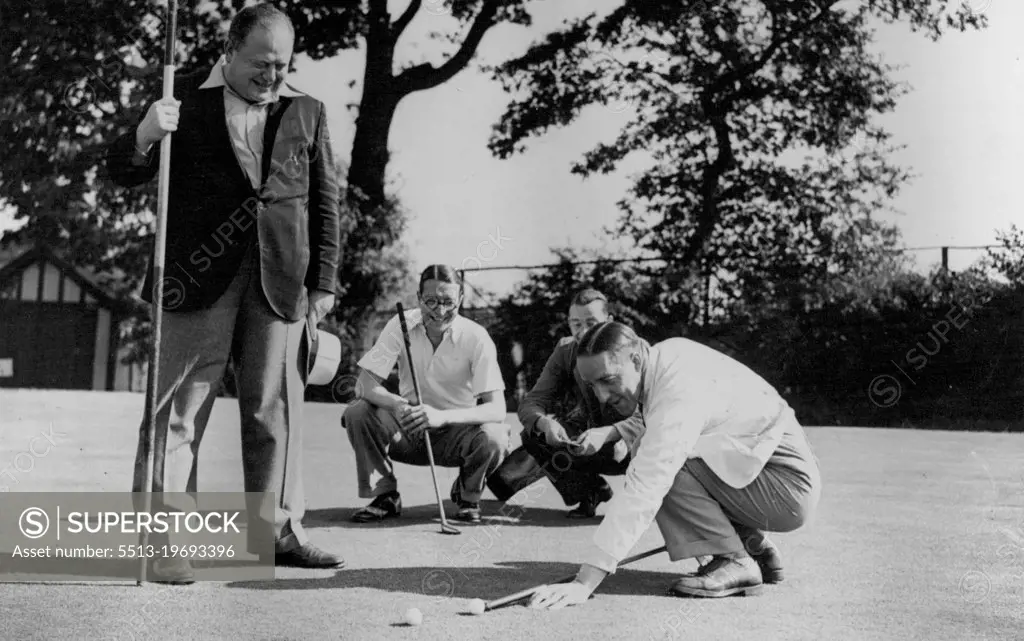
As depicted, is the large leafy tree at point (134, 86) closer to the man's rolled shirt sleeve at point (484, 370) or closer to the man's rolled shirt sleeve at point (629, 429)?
the man's rolled shirt sleeve at point (484, 370)

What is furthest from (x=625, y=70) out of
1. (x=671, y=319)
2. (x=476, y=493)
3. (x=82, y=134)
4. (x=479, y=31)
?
(x=476, y=493)

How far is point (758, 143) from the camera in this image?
14.2 metres

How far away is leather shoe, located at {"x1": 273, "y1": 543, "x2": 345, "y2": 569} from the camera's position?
3.67 meters

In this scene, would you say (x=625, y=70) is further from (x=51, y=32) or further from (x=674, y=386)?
(x=674, y=386)

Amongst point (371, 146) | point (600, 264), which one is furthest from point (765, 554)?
point (371, 146)

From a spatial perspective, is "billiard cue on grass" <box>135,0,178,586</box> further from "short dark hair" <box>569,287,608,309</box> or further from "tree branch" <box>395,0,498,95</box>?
"tree branch" <box>395,0,498,95</box>

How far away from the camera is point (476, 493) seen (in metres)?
5.14

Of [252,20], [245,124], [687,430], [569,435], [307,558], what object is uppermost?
[252,20]

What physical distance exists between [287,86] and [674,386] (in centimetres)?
165

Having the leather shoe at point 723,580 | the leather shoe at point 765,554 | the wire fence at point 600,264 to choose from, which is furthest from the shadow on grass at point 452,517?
the wire fence at point 600,264

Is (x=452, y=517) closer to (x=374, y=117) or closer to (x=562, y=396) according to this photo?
(x=562, y=396)

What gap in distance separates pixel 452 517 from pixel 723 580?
6.43 feet

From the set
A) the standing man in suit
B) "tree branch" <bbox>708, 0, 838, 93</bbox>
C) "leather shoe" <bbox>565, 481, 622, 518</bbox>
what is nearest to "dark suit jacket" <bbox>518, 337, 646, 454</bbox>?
"leather shoe" <bbox>565, 481, 622, 518</bbox>

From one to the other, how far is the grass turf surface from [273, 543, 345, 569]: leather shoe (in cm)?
5
